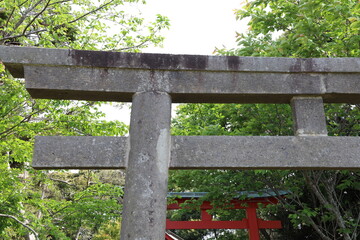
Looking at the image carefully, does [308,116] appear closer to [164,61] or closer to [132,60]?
[164,61]

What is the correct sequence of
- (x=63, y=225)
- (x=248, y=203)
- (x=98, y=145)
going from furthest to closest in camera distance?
(x=248, y=203) → (x=63, y=225) → (x=98, y=145)

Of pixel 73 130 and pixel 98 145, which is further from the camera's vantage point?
pixel 73 130

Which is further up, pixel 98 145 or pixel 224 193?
pixel 224 193

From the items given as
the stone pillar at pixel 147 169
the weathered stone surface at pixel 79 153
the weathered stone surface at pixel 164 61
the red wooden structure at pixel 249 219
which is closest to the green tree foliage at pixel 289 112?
the weathered stone surface at pixel 164 61

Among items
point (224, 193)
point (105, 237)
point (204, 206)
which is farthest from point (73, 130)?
point (105, 237)

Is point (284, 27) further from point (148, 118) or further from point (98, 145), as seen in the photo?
point (98, 145)

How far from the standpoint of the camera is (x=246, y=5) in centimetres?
626

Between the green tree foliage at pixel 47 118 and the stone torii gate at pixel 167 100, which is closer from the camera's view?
the stone torii gate at pixel 167 100

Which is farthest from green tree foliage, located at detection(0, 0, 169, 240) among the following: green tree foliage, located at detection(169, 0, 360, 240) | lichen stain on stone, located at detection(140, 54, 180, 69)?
lichen stain on stone, located at detection(140, 54, 180, 69)

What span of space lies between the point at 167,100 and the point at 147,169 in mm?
690

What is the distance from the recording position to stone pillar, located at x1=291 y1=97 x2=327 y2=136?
295 cm

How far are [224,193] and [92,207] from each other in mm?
3214

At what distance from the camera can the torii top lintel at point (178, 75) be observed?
2.90 m

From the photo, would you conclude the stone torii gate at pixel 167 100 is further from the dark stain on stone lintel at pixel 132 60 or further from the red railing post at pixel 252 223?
the red railing post at pixel 252 223
